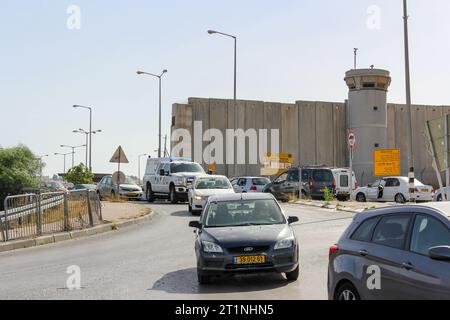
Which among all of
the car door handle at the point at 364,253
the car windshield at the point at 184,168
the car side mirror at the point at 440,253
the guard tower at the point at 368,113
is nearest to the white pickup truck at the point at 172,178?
the car windshield at the point at 184,168

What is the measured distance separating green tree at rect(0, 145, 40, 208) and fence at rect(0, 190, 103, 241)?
44.0 feet

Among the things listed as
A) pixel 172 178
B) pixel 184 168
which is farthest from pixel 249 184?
pixel 172 178

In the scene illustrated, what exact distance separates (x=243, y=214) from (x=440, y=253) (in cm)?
573

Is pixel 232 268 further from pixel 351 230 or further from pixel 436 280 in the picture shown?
pixel 436 280

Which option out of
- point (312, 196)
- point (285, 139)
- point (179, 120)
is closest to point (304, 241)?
point (312, 196)

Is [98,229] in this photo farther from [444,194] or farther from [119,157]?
[444,194]

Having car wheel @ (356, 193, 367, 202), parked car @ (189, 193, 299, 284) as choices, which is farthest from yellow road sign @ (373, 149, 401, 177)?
parked car @ (189, 193, 299, 284)

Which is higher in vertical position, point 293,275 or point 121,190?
point 121,190

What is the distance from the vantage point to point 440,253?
17.1 ft

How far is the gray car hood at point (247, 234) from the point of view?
9359 millimetres

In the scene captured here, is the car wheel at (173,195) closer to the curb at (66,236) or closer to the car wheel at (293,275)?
the curb at (66,236)

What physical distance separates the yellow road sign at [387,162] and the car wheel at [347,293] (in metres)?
27.2

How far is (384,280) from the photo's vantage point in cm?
593
